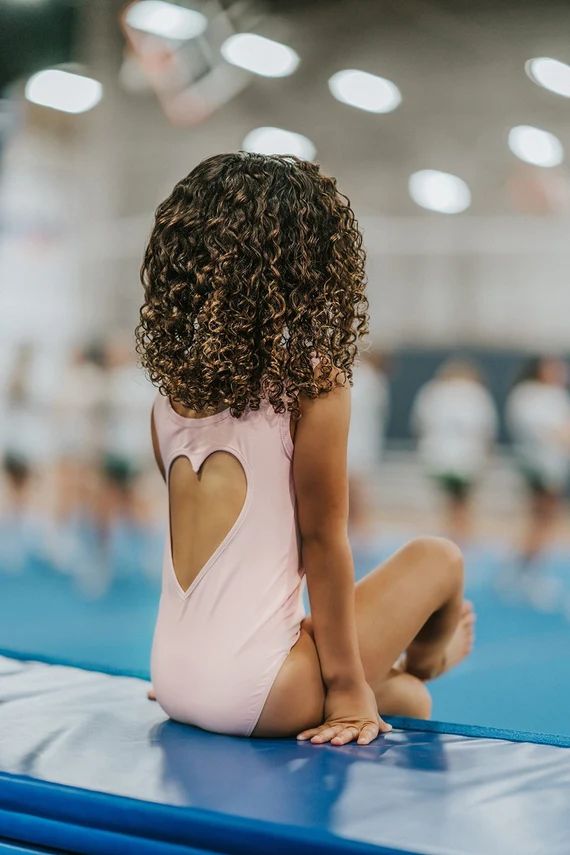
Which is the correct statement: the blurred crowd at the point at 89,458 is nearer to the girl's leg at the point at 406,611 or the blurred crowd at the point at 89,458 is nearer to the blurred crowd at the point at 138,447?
the blurred crowd at the point at 138,447

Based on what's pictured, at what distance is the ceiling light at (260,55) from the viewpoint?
27.6 feet

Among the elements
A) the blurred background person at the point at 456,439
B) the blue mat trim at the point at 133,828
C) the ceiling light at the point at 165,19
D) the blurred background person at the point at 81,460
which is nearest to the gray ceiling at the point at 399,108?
the ceiling light at the point at 165,19

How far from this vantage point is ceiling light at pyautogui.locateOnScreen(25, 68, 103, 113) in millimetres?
7742

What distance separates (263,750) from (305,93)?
933 centimetres

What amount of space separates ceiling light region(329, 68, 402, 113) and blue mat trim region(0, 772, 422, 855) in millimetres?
9318

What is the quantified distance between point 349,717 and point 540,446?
3.91 meters

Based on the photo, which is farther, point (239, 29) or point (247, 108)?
point (247, 108)

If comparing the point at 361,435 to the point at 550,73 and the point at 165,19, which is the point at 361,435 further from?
the point at 550,73

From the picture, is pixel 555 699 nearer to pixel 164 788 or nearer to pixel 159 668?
pixel 159 668

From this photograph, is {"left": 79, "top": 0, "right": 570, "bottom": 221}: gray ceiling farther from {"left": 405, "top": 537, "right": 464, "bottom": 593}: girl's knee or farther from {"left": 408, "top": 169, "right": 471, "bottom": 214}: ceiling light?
{"left": 405, "top": 537, "right": 464, "bottom": 593}: girl's knee

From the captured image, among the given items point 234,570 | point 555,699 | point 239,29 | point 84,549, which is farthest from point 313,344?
point 239,29

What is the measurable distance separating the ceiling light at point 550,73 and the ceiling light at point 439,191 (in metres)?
1.15

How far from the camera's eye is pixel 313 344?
4.86ft

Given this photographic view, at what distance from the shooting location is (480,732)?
1.59 m
